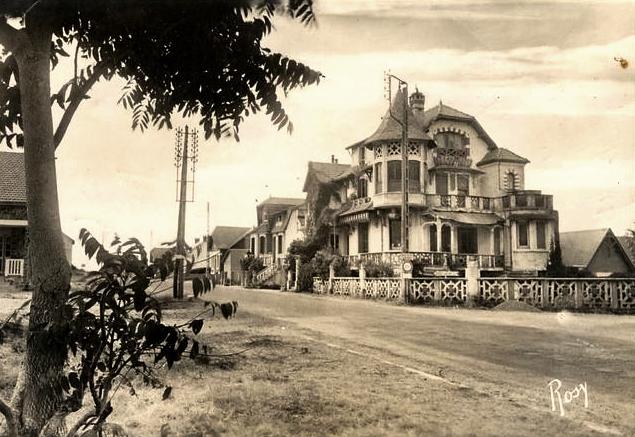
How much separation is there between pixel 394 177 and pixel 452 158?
364 cm

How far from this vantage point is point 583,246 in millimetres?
31766

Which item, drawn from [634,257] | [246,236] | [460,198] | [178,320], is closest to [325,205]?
[460,198]

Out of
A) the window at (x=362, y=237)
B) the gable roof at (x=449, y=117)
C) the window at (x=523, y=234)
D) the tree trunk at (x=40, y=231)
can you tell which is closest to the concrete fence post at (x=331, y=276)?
the window at (x=362, y=237)

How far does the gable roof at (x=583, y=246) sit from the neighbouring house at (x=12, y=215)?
2748 cm

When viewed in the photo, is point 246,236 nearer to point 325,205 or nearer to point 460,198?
point 325,205

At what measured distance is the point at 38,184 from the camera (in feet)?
10.3

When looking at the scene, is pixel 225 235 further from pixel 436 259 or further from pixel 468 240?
pixel 436 259

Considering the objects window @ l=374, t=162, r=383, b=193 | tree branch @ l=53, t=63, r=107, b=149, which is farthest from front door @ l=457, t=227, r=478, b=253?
tree branch @ l=53, t=63, r=107, b=149

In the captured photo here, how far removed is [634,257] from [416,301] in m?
22.2

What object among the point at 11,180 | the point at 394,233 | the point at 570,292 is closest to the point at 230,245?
the point at 394,233

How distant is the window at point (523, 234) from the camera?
27.3m

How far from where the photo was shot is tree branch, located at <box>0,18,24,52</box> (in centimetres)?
308

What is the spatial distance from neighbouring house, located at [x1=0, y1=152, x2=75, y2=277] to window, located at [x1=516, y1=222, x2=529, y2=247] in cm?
2219

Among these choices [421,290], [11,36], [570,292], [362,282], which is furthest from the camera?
[362,282]
